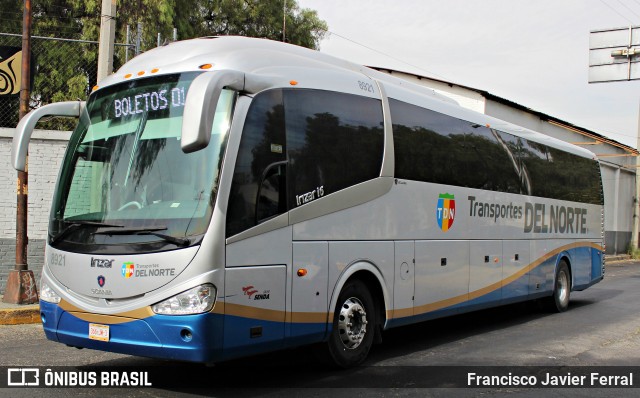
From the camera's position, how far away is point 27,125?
22.6ft

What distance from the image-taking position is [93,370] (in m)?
7.27

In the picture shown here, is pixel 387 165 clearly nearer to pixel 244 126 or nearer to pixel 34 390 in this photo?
pixel 244 126

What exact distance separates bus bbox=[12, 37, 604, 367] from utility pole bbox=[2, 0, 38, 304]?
4.99 meters

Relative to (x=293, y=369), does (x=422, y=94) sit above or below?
above

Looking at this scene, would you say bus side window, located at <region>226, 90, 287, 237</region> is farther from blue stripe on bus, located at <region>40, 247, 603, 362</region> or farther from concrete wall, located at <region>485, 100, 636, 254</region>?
concrete wall, located at <region>485, 100, 636, 254</region>

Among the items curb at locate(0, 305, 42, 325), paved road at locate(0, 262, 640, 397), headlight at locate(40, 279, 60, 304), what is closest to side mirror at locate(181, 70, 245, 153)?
headlight at locate(40, 279, 60, 304)

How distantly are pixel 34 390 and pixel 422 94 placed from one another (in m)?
6.44

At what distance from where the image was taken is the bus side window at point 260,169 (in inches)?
244

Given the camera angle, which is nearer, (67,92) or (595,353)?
(595,353)

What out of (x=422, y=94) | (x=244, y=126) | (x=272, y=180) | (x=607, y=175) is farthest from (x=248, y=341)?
(x=607, y=175)

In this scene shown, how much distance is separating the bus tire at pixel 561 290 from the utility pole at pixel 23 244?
31.9 feet

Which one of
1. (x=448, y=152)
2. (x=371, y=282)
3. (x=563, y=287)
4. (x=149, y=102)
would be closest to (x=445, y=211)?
(x=448, y=152)

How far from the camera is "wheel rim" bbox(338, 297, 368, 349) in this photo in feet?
25.0

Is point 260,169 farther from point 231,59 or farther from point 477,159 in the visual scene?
point 477,159
